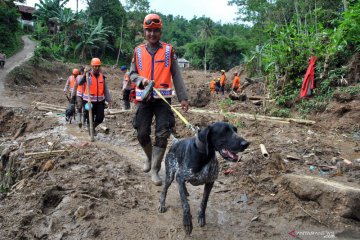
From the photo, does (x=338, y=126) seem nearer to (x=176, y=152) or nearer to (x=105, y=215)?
(x=176, y=152)

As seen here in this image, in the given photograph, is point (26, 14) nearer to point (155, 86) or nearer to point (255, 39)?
point (255, 39)

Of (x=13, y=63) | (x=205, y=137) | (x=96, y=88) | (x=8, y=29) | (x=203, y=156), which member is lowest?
(x=203, y=156)

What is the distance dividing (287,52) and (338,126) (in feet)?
14.1

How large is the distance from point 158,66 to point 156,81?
0.22 m

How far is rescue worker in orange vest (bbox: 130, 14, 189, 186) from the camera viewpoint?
4.52 metres

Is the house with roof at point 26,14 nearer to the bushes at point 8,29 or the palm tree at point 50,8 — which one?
the palm tree at point 50,8

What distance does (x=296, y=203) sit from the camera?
417 centimetres

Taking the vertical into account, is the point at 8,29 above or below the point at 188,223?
above

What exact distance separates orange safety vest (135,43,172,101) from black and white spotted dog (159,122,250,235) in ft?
3.54

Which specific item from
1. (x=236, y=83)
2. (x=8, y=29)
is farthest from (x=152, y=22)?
(x=8, y=29)

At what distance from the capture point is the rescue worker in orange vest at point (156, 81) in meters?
4.52

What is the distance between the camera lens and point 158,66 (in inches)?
178

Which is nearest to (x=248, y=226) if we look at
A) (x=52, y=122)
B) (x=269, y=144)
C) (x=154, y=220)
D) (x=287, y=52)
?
(x=154, y=220)

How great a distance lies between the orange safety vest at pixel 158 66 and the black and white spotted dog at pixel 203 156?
42.4 inches
